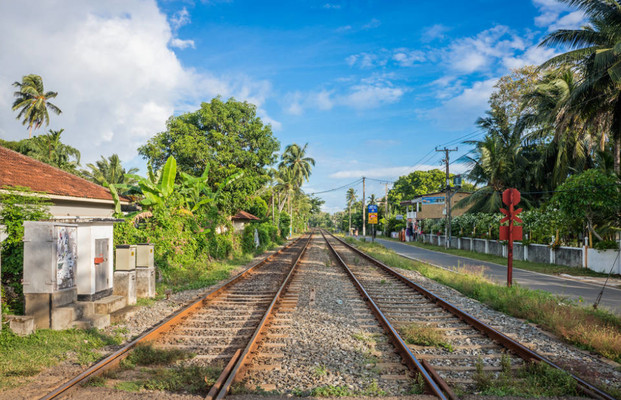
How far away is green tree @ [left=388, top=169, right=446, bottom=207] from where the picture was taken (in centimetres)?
7262

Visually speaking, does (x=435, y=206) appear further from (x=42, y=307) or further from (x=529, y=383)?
(x=42, y=307)

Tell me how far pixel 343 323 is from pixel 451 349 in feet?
6.99

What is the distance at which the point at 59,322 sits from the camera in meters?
6.42

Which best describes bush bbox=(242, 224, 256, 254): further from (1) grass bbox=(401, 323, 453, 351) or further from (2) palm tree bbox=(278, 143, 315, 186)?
(2) palm tree bbox=(278, 143, 315, 186)

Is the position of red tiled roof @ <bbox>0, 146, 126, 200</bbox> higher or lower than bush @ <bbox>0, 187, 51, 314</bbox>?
higher

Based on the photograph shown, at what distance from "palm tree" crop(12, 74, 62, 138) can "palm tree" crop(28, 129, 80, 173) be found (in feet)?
10.5

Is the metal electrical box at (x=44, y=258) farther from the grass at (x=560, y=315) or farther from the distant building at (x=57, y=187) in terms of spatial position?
the grass at (x=560, y=315)

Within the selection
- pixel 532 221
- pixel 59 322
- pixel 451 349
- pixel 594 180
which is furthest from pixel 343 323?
pixel 532 221

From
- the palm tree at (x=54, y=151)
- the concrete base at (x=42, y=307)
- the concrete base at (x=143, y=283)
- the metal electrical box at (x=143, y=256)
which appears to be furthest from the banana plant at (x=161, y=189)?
the palm tree at (x=54, y=151)

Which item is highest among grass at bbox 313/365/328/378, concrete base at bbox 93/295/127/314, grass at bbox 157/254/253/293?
concrete base at bbox 93/295/127/314

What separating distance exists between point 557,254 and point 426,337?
16.4m

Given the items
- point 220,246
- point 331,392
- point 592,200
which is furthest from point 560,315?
point 220,246

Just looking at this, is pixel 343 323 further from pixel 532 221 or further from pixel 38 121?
pixel 38 121

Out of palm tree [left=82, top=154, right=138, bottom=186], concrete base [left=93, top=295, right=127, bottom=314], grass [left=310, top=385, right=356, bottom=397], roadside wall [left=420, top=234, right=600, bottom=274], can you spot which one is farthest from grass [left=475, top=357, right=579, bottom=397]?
palm tree [left=82, top=154, right=138, bottom=186]
